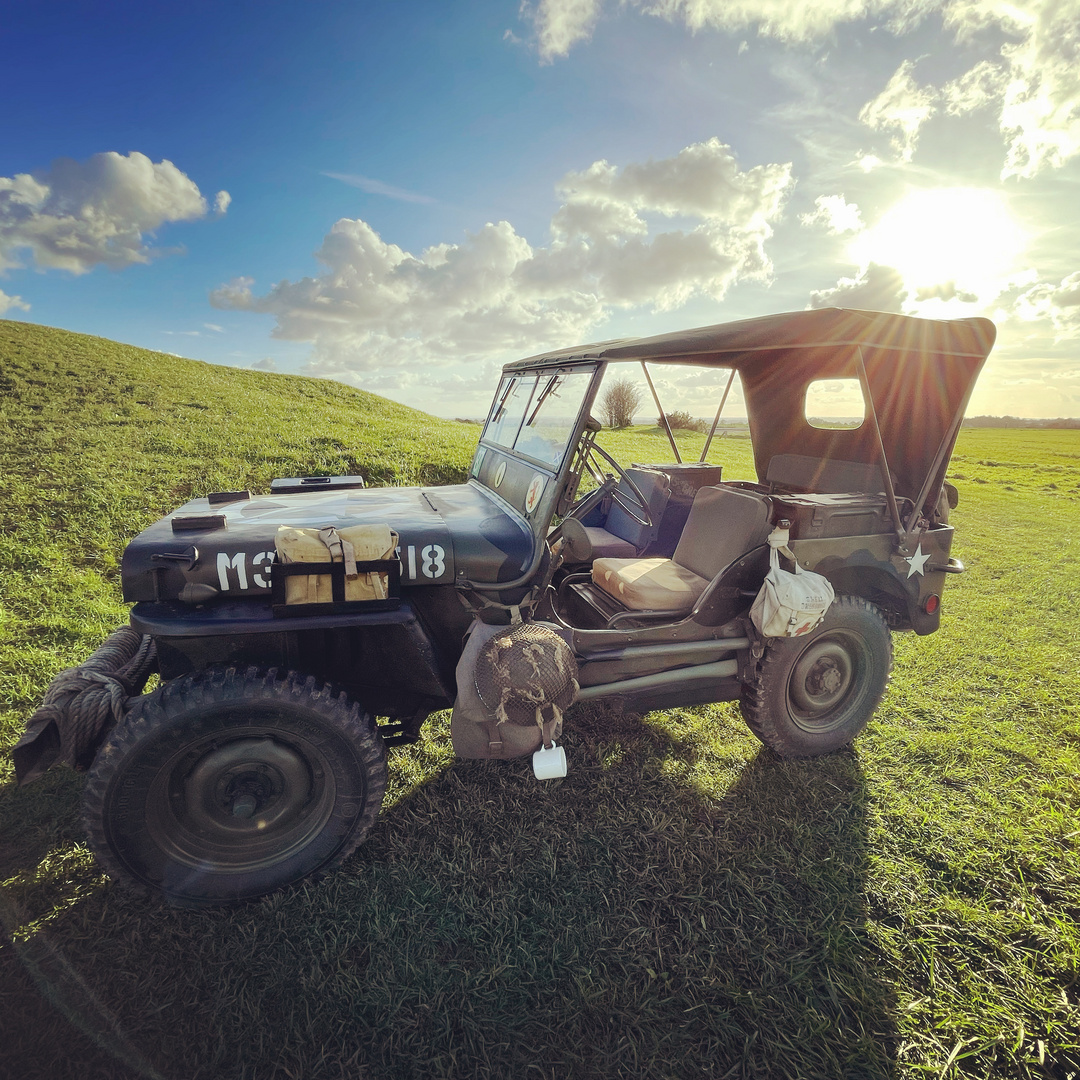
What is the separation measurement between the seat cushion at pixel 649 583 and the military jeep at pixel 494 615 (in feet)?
0.05

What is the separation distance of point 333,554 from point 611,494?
2571 mm

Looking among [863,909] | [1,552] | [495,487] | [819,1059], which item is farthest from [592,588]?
[1,552]

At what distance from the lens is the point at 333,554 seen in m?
2.33

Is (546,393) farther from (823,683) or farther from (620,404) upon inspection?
(823,683)

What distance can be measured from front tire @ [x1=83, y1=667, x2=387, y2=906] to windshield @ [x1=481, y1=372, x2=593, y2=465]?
156 centimetres

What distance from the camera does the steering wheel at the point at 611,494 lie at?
10.7 feet

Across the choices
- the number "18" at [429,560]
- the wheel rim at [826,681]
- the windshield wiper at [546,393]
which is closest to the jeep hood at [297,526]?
the number "18" at [429,560]

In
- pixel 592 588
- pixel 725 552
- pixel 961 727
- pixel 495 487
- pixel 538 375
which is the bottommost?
pixel 961 727

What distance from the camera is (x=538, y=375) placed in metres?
3.44

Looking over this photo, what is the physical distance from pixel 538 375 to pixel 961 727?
342 cm

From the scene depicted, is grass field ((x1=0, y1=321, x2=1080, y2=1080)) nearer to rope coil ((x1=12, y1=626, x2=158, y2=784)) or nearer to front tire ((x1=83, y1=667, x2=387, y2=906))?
front tire ((x1=83, y1=667, x2=387, y2=906))

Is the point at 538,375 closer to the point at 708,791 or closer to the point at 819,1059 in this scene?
the point at 708,791

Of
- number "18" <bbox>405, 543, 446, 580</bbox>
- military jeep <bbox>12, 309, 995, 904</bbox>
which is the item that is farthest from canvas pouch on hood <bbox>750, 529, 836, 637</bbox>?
number "18" <bbox>405, 543, 446, 580</bbox>

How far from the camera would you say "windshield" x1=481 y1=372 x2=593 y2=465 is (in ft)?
9.59
